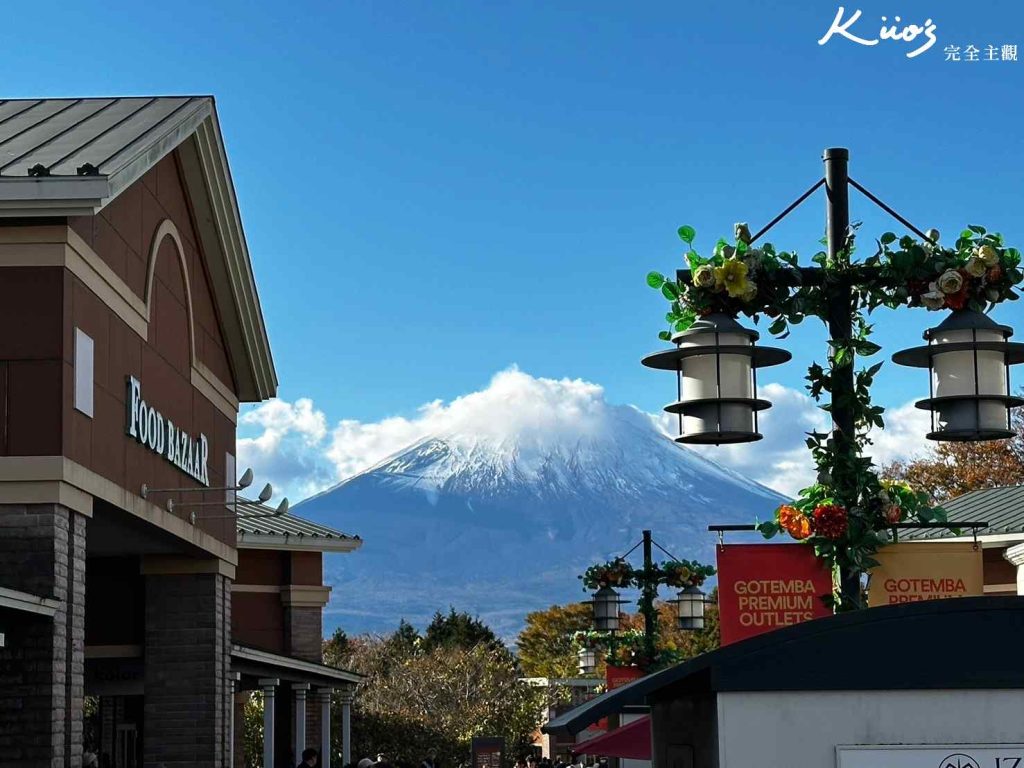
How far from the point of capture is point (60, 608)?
53.9 feet

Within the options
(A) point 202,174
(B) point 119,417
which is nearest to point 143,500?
(B) point 119,417

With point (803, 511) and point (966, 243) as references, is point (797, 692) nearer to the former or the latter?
point (803, 511)

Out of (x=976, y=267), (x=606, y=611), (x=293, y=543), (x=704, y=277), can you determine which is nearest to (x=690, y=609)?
Result: (x=606, y=611)

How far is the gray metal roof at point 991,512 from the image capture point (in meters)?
32.0

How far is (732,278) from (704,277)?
215 millimetres

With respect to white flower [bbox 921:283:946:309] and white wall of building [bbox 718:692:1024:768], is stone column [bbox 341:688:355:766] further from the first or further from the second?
white wall of building [bbox 718:692:1024:768]

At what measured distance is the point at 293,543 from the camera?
38875mm

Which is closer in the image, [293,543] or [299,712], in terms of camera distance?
[299,712]

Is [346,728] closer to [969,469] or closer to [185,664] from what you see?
[185,664]

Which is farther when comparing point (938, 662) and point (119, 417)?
point (119, 417)

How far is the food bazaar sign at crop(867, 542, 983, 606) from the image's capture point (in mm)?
10727

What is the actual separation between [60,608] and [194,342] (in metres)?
7.68

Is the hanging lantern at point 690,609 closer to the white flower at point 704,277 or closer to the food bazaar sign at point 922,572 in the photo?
the food bazaar sign at point 922,572

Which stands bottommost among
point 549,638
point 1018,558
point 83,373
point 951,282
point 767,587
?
point 767,587
